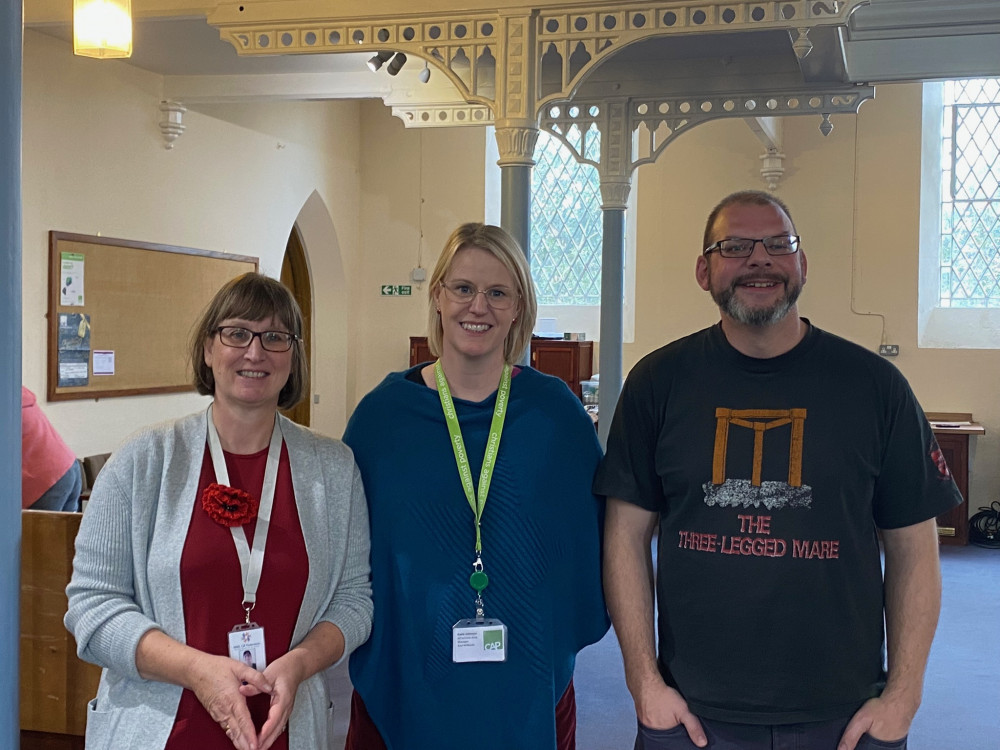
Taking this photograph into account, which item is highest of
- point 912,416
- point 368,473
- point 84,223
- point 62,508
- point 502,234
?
point 84,223

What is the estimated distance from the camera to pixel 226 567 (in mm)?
1965

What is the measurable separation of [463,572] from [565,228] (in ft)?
30.3

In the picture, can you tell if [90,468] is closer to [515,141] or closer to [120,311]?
[120,311]

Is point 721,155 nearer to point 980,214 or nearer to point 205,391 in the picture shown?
point 980,214

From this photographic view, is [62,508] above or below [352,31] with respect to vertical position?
below

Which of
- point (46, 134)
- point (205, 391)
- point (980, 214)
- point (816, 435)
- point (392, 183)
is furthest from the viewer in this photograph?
point (392, 183)

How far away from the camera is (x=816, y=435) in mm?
2057

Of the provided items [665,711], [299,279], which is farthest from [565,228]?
[665,711]

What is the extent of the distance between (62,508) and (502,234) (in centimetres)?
276

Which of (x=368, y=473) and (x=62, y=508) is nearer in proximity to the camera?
(x=368, y=473)

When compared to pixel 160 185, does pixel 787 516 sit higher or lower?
lower

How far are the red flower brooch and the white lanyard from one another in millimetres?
19

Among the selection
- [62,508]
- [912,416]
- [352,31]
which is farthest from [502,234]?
[352,31]

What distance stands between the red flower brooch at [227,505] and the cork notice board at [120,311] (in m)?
4.26
